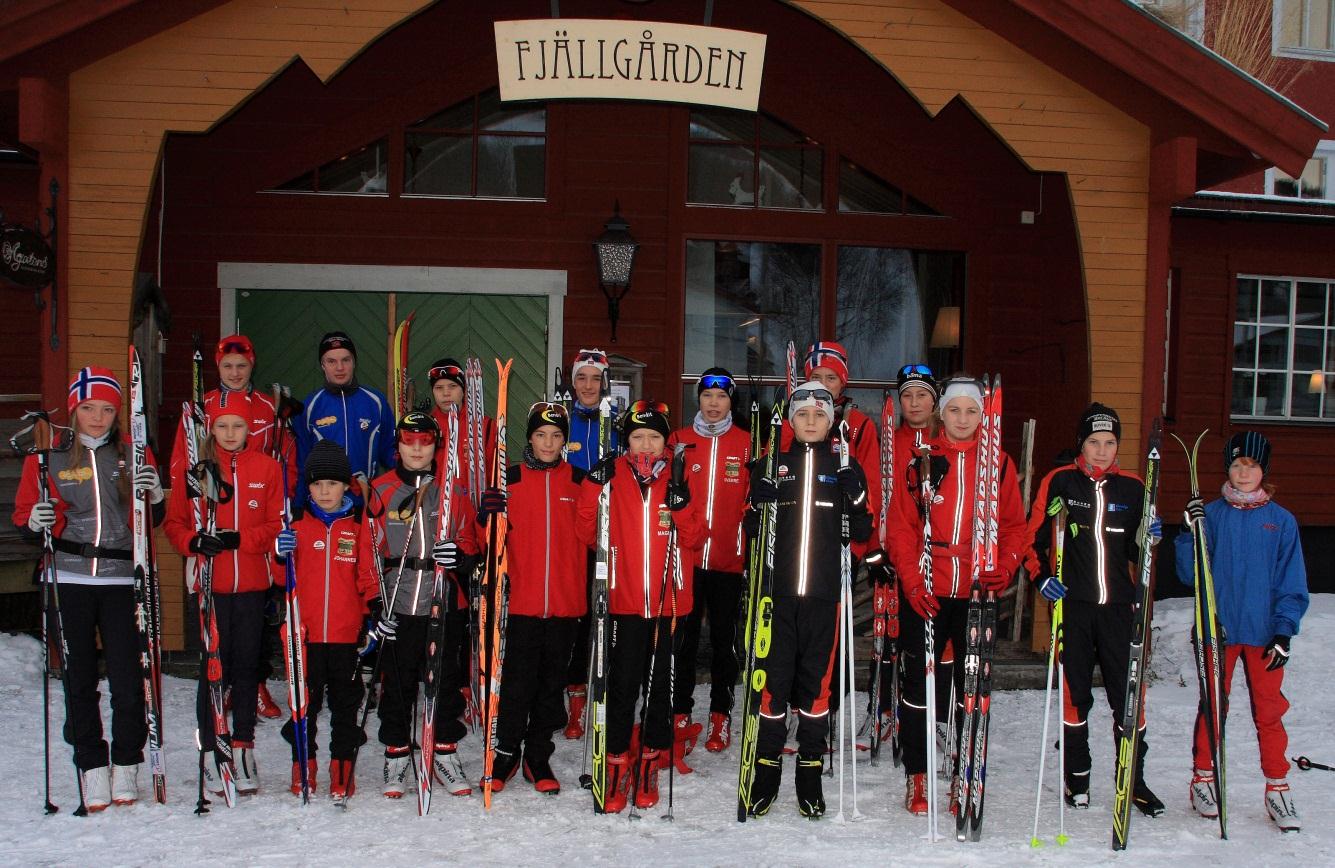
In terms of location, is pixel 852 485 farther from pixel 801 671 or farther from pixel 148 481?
pixel 148 481

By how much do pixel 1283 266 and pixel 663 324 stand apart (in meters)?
5.66

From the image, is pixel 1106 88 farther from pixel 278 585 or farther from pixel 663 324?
pixel 278 585

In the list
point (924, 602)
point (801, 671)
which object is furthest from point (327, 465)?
point (924, 602)

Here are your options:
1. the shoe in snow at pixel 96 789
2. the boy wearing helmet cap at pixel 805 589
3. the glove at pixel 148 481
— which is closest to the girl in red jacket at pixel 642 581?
the boy wearing helmet cap at pixel 805 589

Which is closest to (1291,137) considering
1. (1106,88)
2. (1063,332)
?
(1106,88)

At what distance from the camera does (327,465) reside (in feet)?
15.2

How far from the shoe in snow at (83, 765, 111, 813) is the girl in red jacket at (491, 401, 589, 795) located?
1507 mm

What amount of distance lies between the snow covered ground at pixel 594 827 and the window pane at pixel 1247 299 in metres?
5.70

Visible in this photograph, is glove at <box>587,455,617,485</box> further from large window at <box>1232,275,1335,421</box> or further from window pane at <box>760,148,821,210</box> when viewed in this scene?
large window at <box>1232,275,1335,421</box>

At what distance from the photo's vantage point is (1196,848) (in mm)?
4289

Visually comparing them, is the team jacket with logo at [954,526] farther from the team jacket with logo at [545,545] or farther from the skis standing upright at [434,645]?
the skis standing upright at [434,645]

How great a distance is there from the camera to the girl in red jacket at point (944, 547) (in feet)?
15.0

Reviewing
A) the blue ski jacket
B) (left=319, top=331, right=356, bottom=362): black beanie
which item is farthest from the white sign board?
the blue ski jacket

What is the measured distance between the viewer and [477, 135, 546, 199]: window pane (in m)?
8.06
